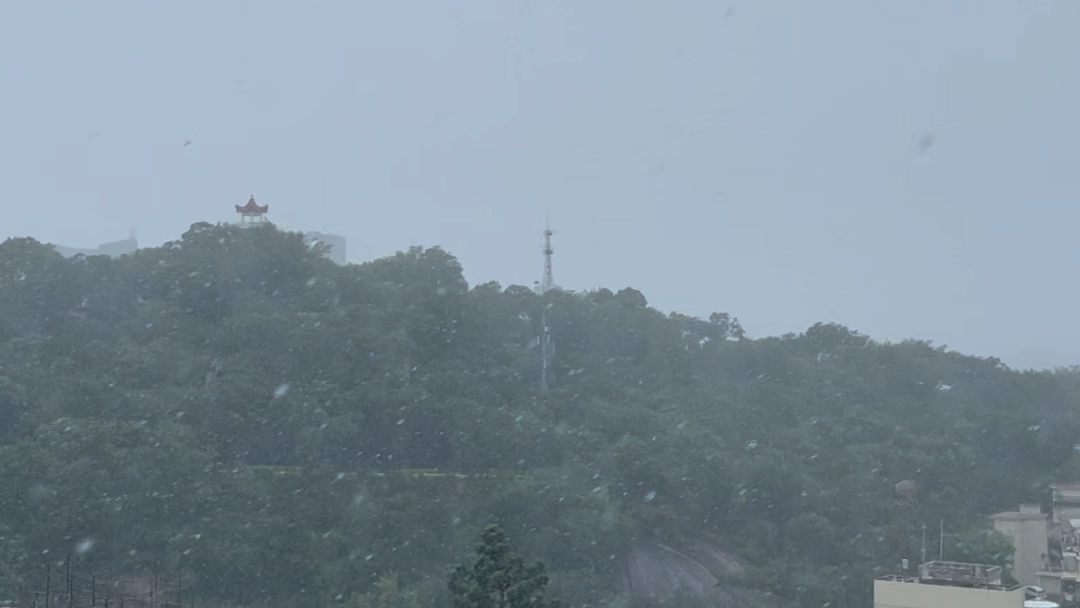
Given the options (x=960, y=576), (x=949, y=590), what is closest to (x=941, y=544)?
(x=960, y=576)

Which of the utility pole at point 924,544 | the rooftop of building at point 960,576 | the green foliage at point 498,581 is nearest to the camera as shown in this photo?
the green foliage at point 498,581

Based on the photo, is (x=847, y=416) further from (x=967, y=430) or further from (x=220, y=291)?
(x=220, y=291)

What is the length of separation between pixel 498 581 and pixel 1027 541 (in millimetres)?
11391

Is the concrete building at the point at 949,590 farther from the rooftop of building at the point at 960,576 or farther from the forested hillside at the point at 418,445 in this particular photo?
the forested hillside at the point at 418,445

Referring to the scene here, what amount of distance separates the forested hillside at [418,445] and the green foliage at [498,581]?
486 centimetres

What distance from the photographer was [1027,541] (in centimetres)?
1530

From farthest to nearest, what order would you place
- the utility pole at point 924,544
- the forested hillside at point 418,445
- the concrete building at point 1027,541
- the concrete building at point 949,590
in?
1. the concrete building at point 1027,541
2. the utility pole at point 924,544
3. the forested hillside at point 418,445
4. the concrete building at point 949,590

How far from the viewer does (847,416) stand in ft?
61.4

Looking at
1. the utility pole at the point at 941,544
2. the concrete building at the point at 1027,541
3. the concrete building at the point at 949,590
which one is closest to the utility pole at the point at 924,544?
the utility pole at the point at 941,544

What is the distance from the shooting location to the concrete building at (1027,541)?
14680 millimetres

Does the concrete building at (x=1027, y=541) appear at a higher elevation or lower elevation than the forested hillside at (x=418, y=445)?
lower

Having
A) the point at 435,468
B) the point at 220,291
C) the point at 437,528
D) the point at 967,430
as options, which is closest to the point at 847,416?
the point at 967,430

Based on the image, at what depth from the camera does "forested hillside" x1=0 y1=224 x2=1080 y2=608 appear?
1169 cm

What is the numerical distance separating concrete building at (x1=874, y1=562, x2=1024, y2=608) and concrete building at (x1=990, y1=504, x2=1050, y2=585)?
442 centimetres
